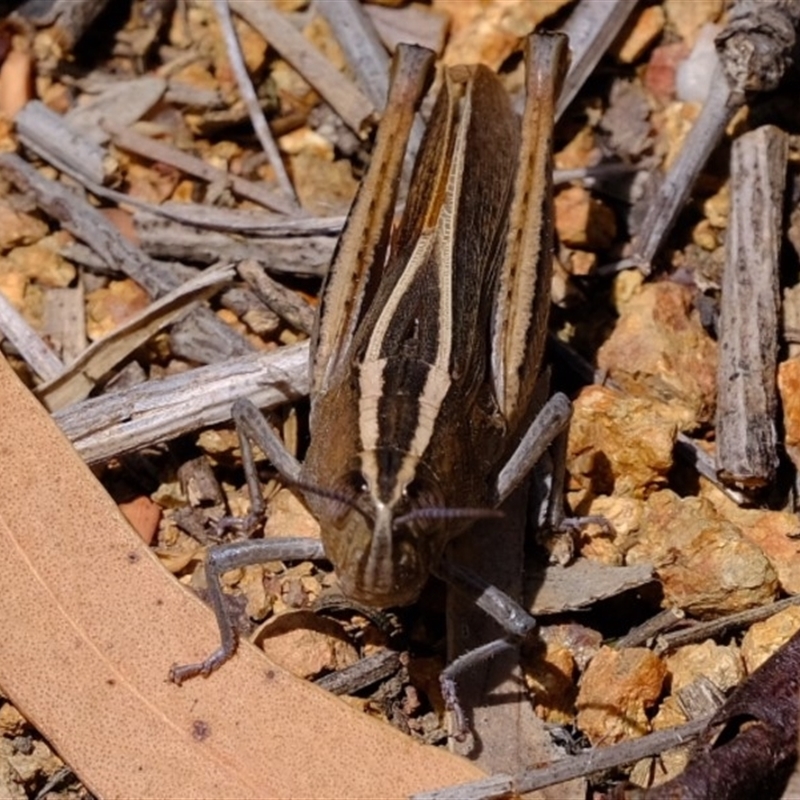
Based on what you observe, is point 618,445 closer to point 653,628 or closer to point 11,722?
point 653,628

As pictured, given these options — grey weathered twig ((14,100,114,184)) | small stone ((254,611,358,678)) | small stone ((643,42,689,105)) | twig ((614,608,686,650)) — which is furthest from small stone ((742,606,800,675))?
grey weathered twig ((14,100,114,184))

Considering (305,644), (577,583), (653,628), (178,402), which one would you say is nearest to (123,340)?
(178,402)

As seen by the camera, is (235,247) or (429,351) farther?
(235,247)

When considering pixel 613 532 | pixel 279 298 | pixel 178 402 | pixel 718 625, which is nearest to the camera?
pixel 718 625

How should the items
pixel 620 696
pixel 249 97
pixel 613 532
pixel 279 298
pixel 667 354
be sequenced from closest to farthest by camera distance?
1. pixel 620 696
2. pixel 613 532
3. pixel 667 354
4. pixel 279 298
5. pixel 249 97

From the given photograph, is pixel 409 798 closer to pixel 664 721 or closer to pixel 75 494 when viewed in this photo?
pixel 664 721

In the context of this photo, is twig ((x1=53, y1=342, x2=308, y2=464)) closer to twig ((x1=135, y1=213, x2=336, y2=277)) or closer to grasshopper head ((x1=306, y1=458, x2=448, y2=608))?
twig ((x1=135, y1=213, x2=336, y2=277))
